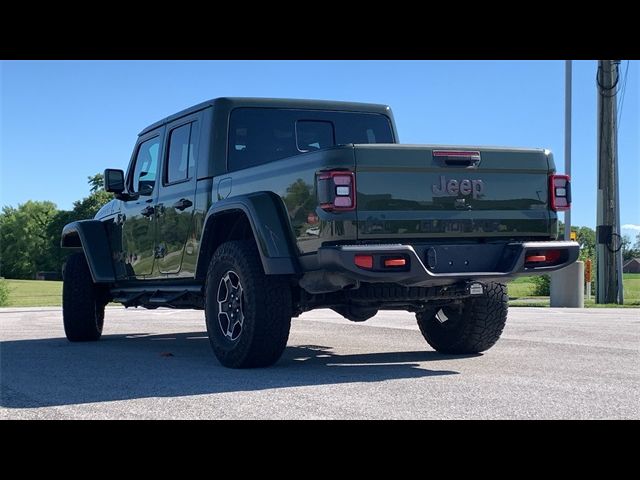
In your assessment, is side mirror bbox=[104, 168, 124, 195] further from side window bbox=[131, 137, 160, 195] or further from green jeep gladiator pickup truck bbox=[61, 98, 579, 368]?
green jeep gladiator pickup truck bbox=[61, 98, 579, 368]

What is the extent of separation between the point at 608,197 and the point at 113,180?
1428 cm

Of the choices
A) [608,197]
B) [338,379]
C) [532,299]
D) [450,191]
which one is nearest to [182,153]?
[450,191]

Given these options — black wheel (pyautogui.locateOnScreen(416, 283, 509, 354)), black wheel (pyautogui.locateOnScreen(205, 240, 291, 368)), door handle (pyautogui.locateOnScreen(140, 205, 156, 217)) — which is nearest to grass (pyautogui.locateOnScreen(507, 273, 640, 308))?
black wheel (pyautogui.locateOnScreen(416, 283, 509, 354))

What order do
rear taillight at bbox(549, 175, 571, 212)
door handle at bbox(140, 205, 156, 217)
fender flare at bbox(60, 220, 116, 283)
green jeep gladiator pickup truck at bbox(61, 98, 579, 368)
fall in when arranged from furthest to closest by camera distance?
fender flare at bbox(60, 220, 116, 283), door handle at bbox(140, 205, 156, 217), rear taillight at bbox(549, 175, 571, 212), green jeep gladiator pickup truck at bbox(61, 98, 579, 368)

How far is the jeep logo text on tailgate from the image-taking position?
6215 mm

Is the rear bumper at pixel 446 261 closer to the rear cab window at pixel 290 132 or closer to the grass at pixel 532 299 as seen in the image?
the grass at pixel 532 299

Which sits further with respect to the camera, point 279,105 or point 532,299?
point 532,299

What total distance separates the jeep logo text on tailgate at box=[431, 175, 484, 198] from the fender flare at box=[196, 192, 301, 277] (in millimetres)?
1096

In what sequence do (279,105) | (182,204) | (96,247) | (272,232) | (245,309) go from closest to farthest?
(272,232) < (245,309) < (182,204) < (279,105) < (96,247)

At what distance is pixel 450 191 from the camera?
6246 millimetres

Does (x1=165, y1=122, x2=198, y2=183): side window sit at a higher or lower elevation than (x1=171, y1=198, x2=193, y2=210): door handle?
higher

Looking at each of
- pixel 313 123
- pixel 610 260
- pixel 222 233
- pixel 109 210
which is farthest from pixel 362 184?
pixel 610 260

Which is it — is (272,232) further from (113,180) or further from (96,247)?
(96,247)
